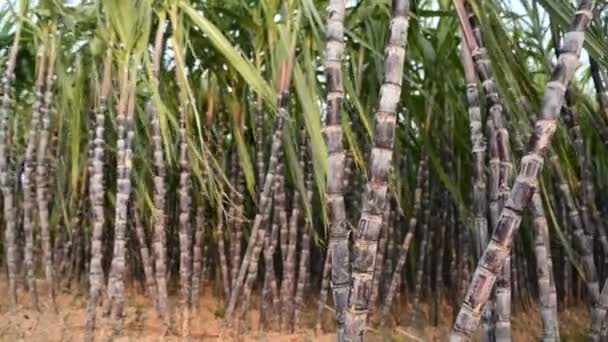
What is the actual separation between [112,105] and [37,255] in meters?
0.72

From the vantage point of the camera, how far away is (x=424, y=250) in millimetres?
1777

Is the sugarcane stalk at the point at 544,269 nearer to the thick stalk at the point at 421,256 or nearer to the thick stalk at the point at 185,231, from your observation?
the thick stalk at the point at 421,256

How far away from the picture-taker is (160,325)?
5.36ft

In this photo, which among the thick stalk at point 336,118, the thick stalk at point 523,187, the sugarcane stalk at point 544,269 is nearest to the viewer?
the thick stalk at point 523,187

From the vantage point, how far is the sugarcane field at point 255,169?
1.30 m

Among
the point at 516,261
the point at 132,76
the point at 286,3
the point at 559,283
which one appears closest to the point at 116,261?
the point at 132,76

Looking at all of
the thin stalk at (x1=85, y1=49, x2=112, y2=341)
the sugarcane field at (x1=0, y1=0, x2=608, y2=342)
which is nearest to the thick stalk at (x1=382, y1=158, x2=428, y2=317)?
the sugarcane field at (x1=0, y1=0, x2=608, y2=342)

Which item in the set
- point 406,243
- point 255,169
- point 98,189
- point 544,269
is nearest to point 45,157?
point 98,189

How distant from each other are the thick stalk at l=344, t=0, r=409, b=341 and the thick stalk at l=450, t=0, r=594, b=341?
0.11 m

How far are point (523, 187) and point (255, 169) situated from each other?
120 centimetres

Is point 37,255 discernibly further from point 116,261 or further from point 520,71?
point 520,71

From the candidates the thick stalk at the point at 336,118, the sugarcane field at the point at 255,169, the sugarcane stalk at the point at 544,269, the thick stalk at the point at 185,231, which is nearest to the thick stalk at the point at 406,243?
the sugarcane field at the point at 255,169

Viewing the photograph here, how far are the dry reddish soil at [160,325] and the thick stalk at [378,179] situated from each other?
0.94m

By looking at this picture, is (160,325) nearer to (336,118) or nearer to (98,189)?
(98,189)
